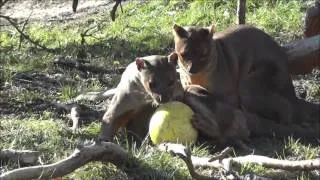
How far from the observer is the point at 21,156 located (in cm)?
504

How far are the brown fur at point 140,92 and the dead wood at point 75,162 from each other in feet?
3.24

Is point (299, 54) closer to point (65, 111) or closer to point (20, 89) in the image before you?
point (65, 111)

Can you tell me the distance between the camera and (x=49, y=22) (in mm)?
11680

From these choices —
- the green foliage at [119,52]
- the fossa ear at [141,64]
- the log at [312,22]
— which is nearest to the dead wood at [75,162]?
the green foliage at [119,52]

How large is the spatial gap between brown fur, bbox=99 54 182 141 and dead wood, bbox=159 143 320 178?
73cm

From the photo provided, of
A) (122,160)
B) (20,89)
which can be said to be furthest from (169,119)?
(20,89)

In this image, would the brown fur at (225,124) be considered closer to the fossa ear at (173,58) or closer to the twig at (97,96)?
the fossa ear at (173,58)

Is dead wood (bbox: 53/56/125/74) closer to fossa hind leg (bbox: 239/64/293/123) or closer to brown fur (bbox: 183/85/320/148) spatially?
fossa hind leg (bbox: 239/64/293/123)

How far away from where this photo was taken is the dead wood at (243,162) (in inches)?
192

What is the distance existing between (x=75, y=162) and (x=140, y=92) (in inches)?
63.3

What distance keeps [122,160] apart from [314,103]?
2.76m

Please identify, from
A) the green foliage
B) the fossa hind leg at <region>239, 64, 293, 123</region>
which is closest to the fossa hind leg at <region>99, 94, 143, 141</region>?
the green foliage

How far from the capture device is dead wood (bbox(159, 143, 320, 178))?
4879 mm

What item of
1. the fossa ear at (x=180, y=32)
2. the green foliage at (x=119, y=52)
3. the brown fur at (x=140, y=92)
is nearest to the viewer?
the green foliage at (x=119, y=52)
